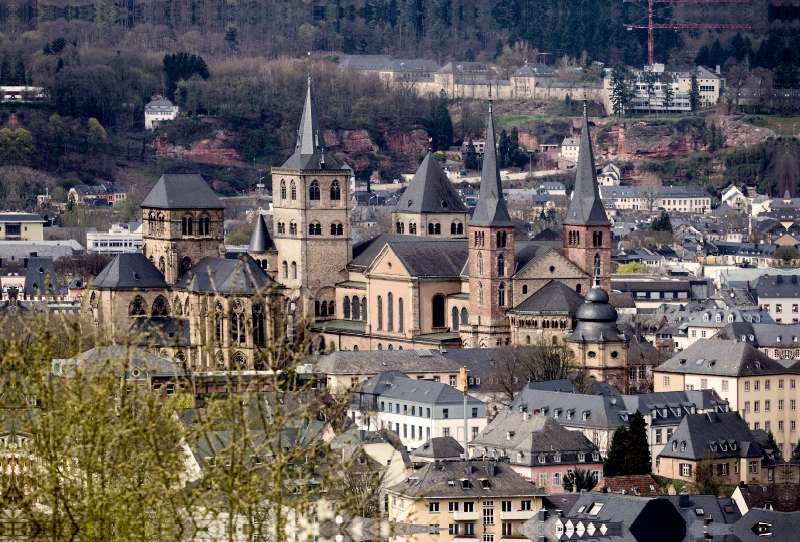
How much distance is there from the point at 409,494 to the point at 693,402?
91.8 ft

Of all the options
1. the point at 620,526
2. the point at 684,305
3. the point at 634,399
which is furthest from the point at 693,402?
the point at 684,305

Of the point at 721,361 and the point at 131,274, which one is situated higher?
the point at 131,274

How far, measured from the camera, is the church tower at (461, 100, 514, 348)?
102562 mm

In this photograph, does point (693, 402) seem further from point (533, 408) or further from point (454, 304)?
point (454, 304)

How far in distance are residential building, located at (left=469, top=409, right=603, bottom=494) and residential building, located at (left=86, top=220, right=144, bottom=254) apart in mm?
90815

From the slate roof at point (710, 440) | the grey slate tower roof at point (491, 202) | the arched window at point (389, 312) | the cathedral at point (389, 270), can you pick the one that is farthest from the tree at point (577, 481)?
the arched window at point (389, 312)

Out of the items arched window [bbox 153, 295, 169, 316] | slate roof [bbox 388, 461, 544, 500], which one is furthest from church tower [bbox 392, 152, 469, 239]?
slate roof [bbox 388, 461, 544, 500]

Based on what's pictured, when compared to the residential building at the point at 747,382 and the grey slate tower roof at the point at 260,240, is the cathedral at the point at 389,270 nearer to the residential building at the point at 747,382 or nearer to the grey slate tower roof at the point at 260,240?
the grey slate tower roof at the point at 260,240

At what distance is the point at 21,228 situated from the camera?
7111 inches

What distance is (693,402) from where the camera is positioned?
91250 millimetres

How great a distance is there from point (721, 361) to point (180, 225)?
25.5m

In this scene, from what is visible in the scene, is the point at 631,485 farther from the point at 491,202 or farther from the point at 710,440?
the point at 491,202

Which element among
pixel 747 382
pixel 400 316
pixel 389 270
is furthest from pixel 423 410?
pixel 389 270

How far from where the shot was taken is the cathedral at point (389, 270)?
100438 mm
